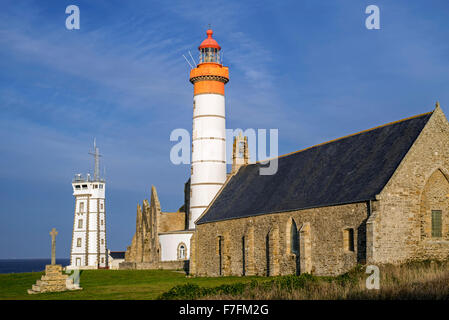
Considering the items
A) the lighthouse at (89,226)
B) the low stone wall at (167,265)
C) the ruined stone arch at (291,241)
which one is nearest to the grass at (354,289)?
the ruined stone arch at (291,241)

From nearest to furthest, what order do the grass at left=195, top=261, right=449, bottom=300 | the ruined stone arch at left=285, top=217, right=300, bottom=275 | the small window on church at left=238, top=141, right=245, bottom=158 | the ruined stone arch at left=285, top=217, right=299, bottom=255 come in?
the grass at left=195, top=261, right=449, bottom=300, the ruined stone arch at left=285, top=217, right=300, bottom=275, the ruined stone arch at left=285, top=217, right=299, bottom=255, the small window on church at left=238, top=141, right=245, bottom=158

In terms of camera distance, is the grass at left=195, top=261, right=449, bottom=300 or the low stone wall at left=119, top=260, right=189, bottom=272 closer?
the grass at left=195, top=261, right=449, bottom=300

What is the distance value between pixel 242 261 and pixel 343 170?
415 inches

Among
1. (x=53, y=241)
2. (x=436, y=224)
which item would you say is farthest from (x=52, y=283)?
(x=436, y=224)

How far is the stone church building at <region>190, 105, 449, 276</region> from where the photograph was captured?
87.7 ft

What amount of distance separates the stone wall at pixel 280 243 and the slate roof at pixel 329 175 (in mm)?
598

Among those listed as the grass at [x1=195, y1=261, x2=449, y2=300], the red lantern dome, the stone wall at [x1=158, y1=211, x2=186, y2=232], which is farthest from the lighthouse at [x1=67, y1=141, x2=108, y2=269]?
the grass at [x1=195, y1=261, x2=449, y2=300]

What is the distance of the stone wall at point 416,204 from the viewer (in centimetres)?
2617

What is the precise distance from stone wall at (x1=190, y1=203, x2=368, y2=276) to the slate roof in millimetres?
598

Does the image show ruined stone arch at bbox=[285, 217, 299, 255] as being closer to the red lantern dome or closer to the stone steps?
the stone steps

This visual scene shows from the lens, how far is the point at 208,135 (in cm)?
4997
